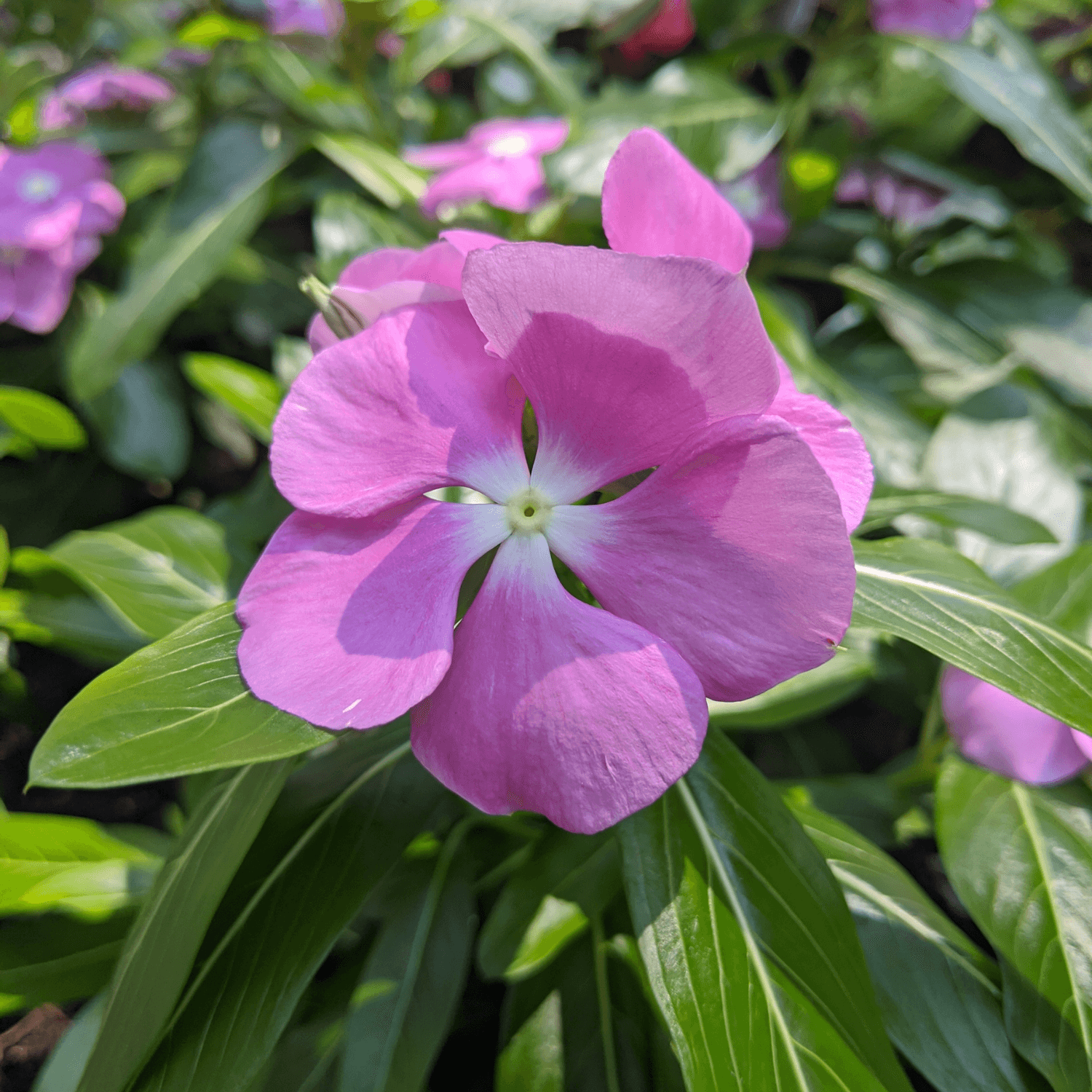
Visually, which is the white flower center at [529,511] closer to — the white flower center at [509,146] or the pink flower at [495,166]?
the pink flower at [495,166]

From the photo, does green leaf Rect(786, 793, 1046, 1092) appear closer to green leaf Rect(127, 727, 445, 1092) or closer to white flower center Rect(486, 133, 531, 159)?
green leaf Rect(127, 727, 445, 1092)

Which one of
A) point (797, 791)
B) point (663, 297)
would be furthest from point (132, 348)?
point (797, 791)

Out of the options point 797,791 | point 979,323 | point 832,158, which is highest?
point 832,158

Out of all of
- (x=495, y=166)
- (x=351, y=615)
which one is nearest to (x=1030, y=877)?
(x=351, y=615)

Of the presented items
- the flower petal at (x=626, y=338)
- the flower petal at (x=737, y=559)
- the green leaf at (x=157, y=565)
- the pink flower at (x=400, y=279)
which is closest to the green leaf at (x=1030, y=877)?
the flower petal at (x=737, y=559)

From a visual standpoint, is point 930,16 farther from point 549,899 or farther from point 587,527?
point 549,899

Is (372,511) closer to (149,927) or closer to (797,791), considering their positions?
(149,927)

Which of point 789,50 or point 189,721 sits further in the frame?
point 789,50
